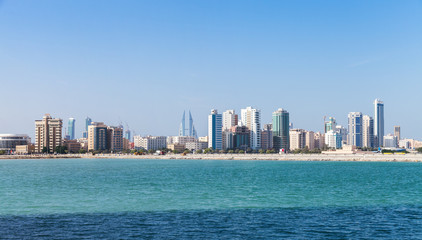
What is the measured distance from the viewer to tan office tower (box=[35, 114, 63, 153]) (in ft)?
647

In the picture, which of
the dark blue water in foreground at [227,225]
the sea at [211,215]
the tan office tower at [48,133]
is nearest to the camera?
the dark blue water in foreground at [227,225]

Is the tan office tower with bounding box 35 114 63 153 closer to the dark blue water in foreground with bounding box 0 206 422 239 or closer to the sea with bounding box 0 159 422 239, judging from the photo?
the sea with bounding box 0 159 422 239

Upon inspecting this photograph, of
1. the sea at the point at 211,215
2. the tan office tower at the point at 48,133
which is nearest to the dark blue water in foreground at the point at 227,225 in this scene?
the sea at the point at 211,215

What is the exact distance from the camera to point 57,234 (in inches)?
794

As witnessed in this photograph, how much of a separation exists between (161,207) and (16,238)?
35.5 ft

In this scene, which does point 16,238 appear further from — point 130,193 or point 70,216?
point 130,193

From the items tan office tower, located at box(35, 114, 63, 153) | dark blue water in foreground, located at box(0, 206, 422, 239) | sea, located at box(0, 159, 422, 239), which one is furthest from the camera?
tan office tower, located at box(35, 114, 63, 153)

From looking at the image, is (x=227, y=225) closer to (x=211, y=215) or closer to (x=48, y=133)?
(x=211, y=215)

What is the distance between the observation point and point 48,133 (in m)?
198

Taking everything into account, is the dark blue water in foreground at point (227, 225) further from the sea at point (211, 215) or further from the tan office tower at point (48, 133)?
the tan office tower at point (48, 133)

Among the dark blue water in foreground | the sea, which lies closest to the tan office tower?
the sea

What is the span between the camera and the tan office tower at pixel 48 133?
647 feet

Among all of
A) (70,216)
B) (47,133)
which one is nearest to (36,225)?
(70,216)

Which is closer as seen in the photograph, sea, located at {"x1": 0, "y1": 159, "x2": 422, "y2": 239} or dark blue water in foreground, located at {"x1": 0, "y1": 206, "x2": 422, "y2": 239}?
dark blue water in foreground, located at {"x1": 0, "y1": 206, "x2": 422, "y2": 239}
